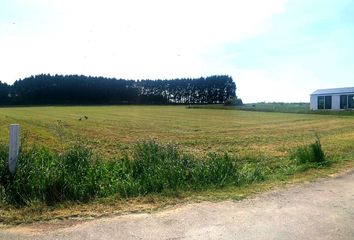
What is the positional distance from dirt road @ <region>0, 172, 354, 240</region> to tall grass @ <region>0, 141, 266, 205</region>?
3.76ft

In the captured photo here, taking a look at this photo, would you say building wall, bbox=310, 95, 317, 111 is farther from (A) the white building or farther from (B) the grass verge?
(B) the grass verge

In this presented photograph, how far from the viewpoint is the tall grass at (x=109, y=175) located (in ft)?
21.5

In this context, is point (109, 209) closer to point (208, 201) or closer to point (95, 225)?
point (95, 225)

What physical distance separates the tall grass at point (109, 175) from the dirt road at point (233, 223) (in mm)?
1145

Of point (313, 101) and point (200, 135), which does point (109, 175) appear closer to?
point (200, 135)

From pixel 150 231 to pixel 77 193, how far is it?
6.58 ft

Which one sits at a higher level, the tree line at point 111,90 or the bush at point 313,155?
the tree line at point 111,90

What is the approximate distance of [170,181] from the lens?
24.2 ft

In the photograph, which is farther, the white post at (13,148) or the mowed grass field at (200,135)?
the mowed grass field at (200,135)

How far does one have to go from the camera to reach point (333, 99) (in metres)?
63.3

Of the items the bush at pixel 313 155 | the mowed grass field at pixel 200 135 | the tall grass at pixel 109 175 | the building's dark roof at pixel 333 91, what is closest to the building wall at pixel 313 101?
the building's dark roof at pixel 333 91

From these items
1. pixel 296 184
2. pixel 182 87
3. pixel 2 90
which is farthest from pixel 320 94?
pixel 2 90

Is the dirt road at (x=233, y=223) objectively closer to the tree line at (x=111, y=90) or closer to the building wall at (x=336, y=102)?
the building wall at (x=336, y=102)

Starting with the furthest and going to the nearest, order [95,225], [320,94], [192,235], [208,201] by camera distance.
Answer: [320,94], [208,201], [95,225], [192,235]
